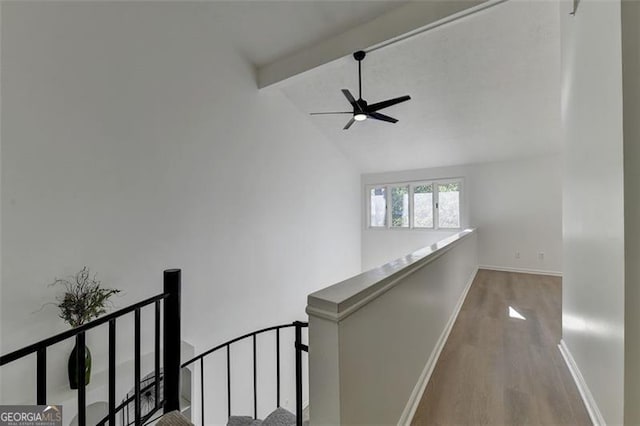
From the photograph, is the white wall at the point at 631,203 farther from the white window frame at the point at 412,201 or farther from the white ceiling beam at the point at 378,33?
the white window frame at the point at 412,201

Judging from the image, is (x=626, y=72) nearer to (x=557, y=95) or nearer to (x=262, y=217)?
(x=557, y=95)

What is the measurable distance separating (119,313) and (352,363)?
2.98 feet

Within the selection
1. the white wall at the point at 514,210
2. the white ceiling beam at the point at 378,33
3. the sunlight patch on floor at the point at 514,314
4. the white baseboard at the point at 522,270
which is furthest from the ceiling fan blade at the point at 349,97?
the white baseboard at the point at 522,270

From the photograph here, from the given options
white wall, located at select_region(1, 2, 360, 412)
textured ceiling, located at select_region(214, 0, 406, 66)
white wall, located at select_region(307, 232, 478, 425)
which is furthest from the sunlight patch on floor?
textured ceiling, located at select_region(214, 0, 406, 66)

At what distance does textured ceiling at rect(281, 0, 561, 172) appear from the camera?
2926 mm

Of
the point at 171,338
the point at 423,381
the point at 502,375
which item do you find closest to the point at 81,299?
the point at 171,338

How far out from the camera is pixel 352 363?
985 mm

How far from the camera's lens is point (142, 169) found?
9.23 ft

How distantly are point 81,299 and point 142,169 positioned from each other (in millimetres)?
1284

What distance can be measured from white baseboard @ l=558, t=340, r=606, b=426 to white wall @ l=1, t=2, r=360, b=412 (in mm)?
3386

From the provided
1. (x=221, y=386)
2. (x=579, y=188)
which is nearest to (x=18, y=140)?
(x=221, y=386)

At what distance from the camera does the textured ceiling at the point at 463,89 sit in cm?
293

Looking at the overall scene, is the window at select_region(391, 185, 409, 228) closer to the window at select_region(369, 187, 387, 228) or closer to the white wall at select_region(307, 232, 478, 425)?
the window at select_region(369, 187, 387, 228)

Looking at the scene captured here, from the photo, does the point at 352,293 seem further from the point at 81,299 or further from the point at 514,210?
the point at 514,210
